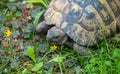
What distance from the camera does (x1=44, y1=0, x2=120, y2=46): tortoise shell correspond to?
144 inches

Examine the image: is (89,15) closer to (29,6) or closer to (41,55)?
(41,55)

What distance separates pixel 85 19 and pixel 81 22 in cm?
5

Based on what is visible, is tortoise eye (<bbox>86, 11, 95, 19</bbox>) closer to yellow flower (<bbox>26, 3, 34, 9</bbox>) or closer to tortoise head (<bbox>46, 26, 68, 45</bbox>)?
tortoise head (<bbox>46, 26, 68, 45</bbox>)

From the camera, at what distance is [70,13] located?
12.3ft

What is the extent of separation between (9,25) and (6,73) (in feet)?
2.43

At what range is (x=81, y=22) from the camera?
3678 mm

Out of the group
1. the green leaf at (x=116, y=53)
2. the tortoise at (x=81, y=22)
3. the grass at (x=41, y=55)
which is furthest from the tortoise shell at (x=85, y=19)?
the green leaf at (x=116, y=53)

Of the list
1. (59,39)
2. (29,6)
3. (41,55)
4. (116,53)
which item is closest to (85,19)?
(59,39)

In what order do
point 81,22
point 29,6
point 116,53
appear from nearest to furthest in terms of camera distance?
point 116,53 → point 81,22 → point 29,6

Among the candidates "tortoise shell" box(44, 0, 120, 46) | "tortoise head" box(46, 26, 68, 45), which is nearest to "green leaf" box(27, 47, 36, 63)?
"tortoise head" box(46, 26, 68, 45)

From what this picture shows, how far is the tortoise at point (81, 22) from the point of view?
12.0 ft

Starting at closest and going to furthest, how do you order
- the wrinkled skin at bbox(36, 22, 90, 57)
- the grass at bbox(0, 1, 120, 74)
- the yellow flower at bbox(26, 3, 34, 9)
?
1. the grass at bbox(0, 1, 120, 74)
2. the wrinkled skin at bbox(36, 22, 90, 57)
3. the yellow flower at bbox(26, 3, 34, 9)

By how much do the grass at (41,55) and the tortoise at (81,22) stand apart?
10 cm

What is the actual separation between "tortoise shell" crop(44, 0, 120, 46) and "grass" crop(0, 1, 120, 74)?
0.44 feet
